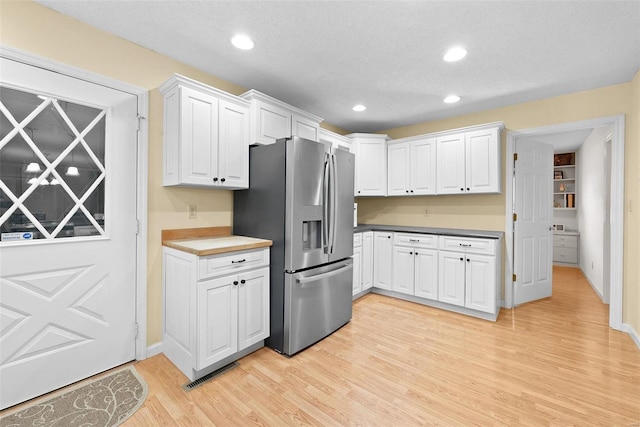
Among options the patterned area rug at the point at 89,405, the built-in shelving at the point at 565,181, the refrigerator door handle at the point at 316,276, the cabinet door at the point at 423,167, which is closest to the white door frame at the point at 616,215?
the cabinet door at the point at 423,167

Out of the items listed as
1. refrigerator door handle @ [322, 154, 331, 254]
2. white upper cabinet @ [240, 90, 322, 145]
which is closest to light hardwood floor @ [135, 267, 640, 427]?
refrigerator door handle @ [322, 154, 331, 254]

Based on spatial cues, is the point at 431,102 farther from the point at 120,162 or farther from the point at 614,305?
Result: the point at 120,162

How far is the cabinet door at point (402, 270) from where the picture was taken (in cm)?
374

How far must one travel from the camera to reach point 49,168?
1921 mm

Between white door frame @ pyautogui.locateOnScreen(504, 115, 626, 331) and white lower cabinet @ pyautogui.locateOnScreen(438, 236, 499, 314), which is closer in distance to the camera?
white door frame @ pyautogui.locateOnScreen(504, 115, 626, 331)

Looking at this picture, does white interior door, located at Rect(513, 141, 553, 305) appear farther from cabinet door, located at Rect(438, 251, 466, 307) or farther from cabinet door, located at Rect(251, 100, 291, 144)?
cabinet door, located at Rect(251, 100, 291, 144)

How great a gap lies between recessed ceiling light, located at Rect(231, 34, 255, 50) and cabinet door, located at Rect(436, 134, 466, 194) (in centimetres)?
267

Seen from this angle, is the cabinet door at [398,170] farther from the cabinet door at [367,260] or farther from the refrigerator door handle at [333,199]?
the refrigerator door handle at [333,199]

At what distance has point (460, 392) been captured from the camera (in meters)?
1.95

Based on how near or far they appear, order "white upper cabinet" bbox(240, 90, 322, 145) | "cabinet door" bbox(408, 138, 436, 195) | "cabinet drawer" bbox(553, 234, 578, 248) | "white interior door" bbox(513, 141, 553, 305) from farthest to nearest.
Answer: "cabinet drawer" bbox(553, 234, 578, 248)
"cabinet door" bbox(408, 138, 436, 195)
"white interior door" bbox(513, 141, 553, 305)
"white upper cabinet" bbox(240, 90, 322, 145)

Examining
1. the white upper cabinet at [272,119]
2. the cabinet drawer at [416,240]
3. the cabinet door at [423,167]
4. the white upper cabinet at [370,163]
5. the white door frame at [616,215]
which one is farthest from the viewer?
the white upper cabinet at [370,163]

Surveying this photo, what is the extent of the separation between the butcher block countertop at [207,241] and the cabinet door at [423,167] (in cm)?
246

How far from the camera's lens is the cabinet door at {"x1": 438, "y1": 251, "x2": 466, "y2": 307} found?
3.35 metres

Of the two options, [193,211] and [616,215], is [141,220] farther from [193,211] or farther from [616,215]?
[616,215]
